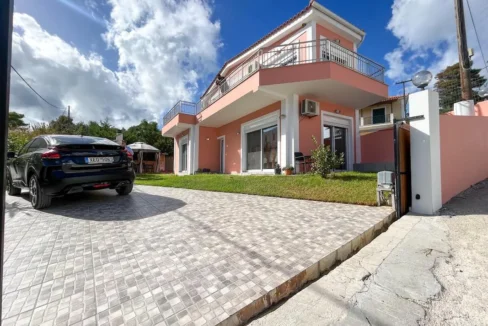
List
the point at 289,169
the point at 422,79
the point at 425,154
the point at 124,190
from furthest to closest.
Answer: the point at 289,169 < the point at 124,190 < the point at 422,79 < the point at 425,154

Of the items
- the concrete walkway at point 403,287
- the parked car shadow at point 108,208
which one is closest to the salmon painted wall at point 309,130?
the parked car shadow at point 108,208

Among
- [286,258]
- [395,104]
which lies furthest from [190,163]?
[395,104]

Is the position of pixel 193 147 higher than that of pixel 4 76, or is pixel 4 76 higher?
pixel 193 147

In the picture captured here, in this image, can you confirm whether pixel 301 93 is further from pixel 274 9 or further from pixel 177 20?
pixel 177 20

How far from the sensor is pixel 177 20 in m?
9.13

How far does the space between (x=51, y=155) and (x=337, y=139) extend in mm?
10622

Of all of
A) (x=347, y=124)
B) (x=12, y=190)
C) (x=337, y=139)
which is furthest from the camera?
(x=347, y=124)

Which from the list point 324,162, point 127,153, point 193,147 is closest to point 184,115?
point 193,147

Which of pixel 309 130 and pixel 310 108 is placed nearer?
pixel 310 108

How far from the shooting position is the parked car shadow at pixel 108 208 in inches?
149

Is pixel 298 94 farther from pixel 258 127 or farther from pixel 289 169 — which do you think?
pixel 289 169

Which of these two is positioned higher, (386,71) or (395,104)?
(395,104)

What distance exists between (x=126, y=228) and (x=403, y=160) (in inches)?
204

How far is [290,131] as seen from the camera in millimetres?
8836
